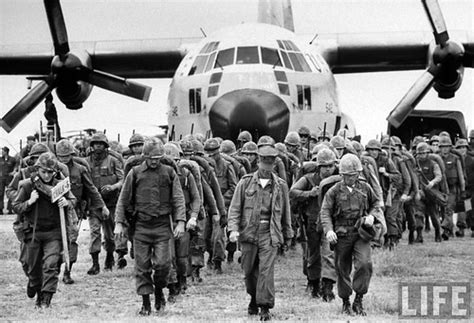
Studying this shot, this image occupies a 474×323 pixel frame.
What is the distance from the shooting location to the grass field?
283 inches

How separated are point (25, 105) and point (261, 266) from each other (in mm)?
12079

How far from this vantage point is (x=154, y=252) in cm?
750

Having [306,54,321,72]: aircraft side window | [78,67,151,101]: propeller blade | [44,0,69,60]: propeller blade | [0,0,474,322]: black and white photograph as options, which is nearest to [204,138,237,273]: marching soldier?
[0,0,474,322]: black and white photograph

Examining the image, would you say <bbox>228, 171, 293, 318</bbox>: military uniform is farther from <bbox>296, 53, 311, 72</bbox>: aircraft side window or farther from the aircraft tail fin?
the aircraft tail fin

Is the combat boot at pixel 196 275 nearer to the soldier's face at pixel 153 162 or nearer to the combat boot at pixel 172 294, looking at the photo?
the combat boot at pixel 172 294

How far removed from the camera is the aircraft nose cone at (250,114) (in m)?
13.8

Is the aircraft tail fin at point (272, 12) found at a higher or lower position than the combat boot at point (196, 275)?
higher

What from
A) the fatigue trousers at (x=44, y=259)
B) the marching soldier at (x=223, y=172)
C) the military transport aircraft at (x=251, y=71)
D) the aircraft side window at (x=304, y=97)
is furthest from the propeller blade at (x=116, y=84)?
the fatigue trousers at (x=44, y=259)

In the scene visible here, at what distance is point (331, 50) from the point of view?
21.3 metres

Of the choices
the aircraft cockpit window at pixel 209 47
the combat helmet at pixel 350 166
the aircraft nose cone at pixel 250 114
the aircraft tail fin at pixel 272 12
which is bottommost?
the combat helmet at pixel 350 166

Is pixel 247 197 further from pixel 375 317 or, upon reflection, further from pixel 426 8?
pixel 426 8

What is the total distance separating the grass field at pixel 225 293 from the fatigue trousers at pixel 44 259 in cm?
26

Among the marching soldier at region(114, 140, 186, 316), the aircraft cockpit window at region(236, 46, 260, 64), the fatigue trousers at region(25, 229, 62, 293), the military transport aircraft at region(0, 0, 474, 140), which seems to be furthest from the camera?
the aircraft cockpit window at region(236, 46, 260, 64)

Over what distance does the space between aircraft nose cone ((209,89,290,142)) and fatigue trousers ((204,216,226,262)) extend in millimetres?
3834
